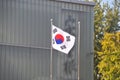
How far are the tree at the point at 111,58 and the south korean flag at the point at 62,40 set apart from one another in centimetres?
904

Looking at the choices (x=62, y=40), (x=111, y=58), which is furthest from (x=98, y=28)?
(x=62, y=40)

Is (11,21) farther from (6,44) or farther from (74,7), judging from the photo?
(74,7)

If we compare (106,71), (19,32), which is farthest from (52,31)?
(106,71)

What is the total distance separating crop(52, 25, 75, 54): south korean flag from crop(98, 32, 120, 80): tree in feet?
29.7

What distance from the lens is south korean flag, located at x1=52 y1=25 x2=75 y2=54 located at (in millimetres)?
27062

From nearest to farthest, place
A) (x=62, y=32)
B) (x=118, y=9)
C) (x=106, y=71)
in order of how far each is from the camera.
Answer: (x=62, y=32) < (x=106, y=71) < (x=118, y=9)

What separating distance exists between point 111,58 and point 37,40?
28.9ft

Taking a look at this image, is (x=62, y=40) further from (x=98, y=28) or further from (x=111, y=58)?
(x=98, y=28)

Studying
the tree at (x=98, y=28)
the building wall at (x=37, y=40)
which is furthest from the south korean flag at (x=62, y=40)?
the tree at (x=98, y=28)

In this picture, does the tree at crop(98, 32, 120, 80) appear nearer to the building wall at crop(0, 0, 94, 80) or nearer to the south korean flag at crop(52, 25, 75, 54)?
the building wall at crop(0, 0, 94, 80)

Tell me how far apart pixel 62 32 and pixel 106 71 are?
9.98 meters

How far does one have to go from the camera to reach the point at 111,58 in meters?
36.1

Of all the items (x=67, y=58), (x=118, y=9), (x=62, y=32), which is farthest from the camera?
(x=118, y=9)

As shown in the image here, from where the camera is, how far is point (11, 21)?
2847 centimetres
